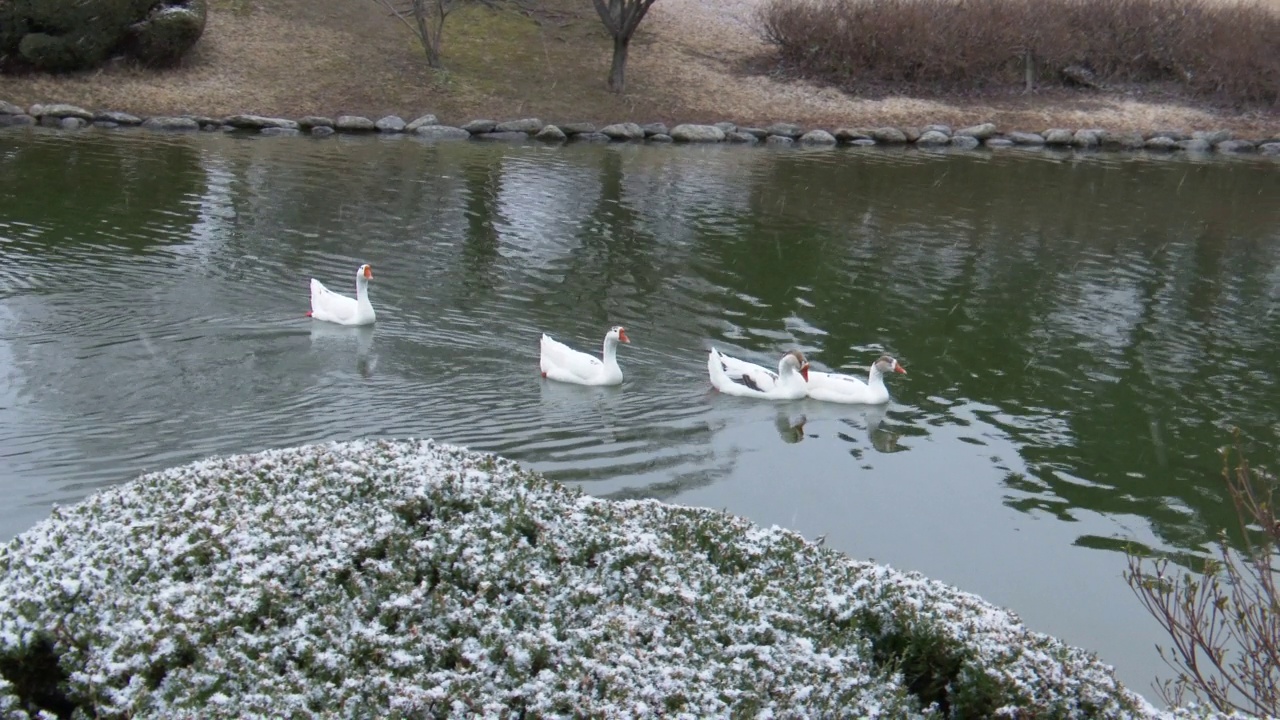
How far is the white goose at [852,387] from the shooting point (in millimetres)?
11547

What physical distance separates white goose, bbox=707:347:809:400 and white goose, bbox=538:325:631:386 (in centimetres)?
96

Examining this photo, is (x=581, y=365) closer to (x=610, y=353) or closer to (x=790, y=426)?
(x=610, y=353)

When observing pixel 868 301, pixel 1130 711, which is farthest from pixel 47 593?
pixel 868 301

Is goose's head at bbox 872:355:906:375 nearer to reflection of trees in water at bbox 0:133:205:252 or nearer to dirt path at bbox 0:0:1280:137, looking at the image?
reflection of trees in water at bbox 0:133:205:252

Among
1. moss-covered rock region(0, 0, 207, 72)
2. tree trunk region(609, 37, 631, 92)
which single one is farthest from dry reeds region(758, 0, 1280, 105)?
Answer: moss-covered rock region(0, 0, 207, 72)

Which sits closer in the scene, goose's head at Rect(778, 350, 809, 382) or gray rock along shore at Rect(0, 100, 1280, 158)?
goose's head at Rect(778, 350, 809, 382)

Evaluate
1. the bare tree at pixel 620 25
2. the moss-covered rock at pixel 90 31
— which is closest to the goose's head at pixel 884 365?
the bare tree at pixel 620 25

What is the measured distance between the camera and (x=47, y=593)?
175 inches

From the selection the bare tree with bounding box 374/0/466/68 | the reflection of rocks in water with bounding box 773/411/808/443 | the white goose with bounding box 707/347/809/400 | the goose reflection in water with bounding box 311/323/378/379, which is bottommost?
the reflection of rocks in water with bounding box 773/411/808/443

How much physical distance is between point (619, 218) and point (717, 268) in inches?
131

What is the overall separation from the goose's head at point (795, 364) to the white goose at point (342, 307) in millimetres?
4450

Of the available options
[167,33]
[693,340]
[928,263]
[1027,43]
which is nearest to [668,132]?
[167,33]

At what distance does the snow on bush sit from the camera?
4.02 meters

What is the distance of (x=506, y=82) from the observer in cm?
3102
